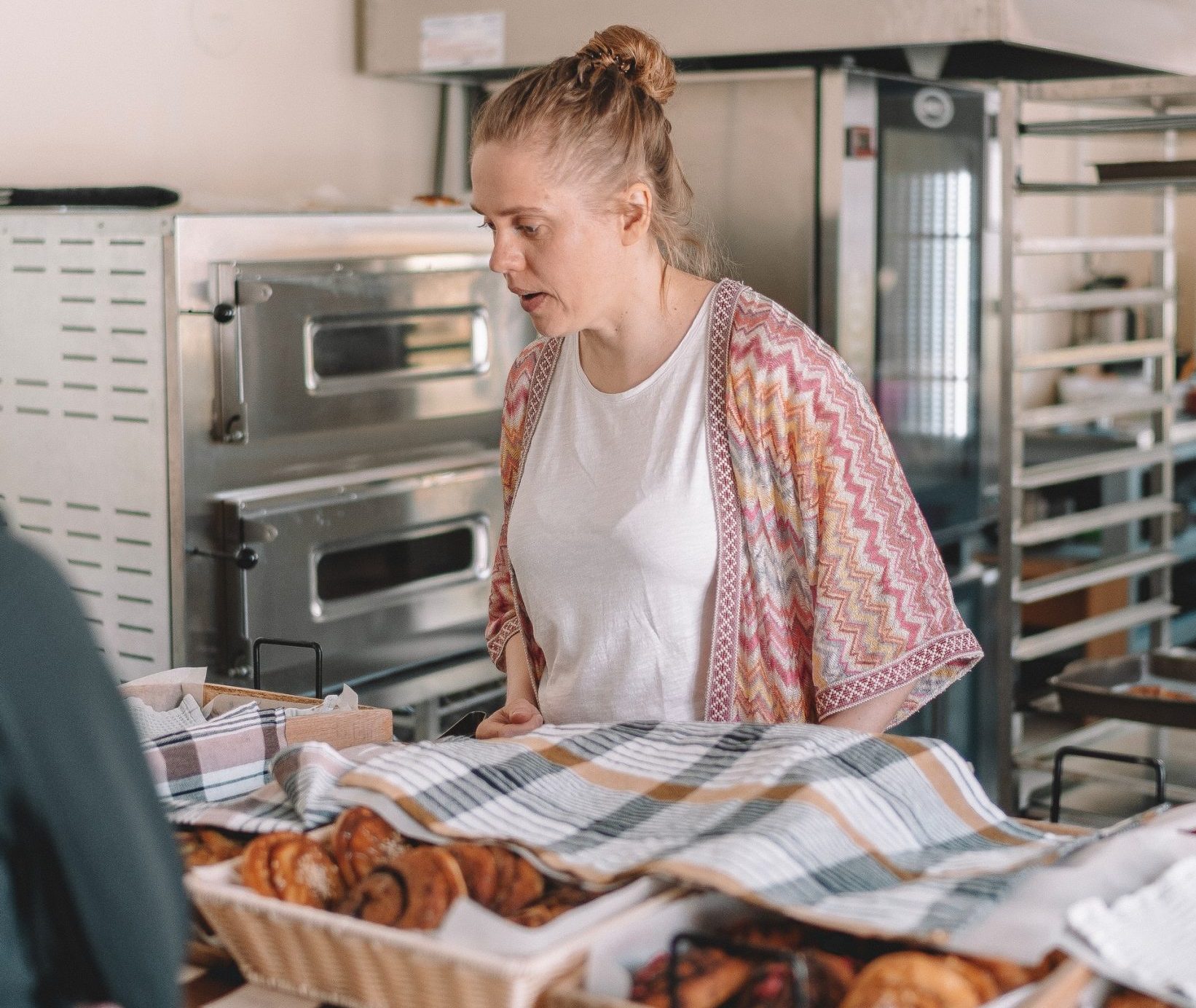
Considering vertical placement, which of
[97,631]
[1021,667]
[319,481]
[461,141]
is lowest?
[1021,667]

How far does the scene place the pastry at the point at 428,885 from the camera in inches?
40.9

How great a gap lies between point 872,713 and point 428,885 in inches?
30.0

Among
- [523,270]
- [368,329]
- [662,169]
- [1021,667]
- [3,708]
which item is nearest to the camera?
[3,708]

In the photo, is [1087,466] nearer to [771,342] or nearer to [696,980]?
[771,342]

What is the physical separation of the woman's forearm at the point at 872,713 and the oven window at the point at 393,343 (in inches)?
47.1

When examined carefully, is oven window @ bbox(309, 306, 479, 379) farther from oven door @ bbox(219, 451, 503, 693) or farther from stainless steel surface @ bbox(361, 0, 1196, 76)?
stainless steel surface @ bbox(361, 0, 1196, 76)

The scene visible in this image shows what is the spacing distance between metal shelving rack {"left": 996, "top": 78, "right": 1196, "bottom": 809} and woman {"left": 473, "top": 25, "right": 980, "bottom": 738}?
1218 mm

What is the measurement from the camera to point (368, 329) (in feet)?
8.55

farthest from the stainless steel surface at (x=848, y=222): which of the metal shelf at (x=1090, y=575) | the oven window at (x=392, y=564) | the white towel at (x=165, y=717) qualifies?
the white towel at (x=165, y=717)

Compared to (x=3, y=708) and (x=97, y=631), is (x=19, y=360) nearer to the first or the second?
Result: (x=97, y=631)

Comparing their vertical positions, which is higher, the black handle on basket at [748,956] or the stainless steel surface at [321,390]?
the stainless steel surface at [321,390]

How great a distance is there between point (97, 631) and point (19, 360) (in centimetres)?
47

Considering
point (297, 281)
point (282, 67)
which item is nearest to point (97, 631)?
point (297, 281)

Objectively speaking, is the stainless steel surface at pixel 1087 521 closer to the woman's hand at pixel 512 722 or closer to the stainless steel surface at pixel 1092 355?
the stainless steel surface at pixel 1092 355
